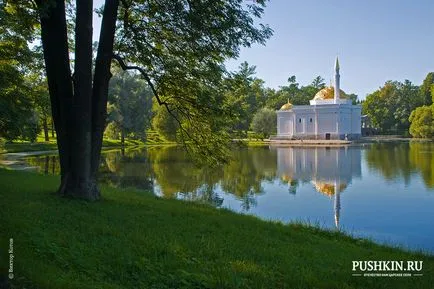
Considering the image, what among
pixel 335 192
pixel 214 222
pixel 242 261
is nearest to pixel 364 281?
pixel 242 261

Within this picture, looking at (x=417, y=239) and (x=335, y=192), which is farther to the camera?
(x=335, y=192)

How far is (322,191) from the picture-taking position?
21.1 metres

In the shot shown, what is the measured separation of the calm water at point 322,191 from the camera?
45.6 ft

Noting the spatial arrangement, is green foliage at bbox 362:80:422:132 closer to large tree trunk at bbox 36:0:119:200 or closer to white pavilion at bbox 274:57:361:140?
white pavilion at bbox 274:57:361:140

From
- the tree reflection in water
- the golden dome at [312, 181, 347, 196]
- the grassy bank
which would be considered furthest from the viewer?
the golden dome at [312, 181, 347, 196]

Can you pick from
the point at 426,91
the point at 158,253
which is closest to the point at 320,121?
the point at 426,91

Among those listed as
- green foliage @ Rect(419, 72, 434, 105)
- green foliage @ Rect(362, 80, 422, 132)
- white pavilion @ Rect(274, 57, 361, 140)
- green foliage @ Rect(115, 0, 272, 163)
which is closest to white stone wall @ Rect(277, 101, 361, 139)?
white pavilion @ Rect(274, 57, 361, 140)

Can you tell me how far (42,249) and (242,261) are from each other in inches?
98.6

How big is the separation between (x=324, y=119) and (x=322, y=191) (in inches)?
2507

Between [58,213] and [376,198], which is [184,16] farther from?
[376,198]

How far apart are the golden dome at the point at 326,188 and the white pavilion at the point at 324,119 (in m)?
58.6

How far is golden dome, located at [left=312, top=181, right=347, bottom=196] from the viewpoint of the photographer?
2056 centimetres

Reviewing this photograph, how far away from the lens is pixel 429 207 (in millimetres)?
16328

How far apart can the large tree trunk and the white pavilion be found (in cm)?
7361
